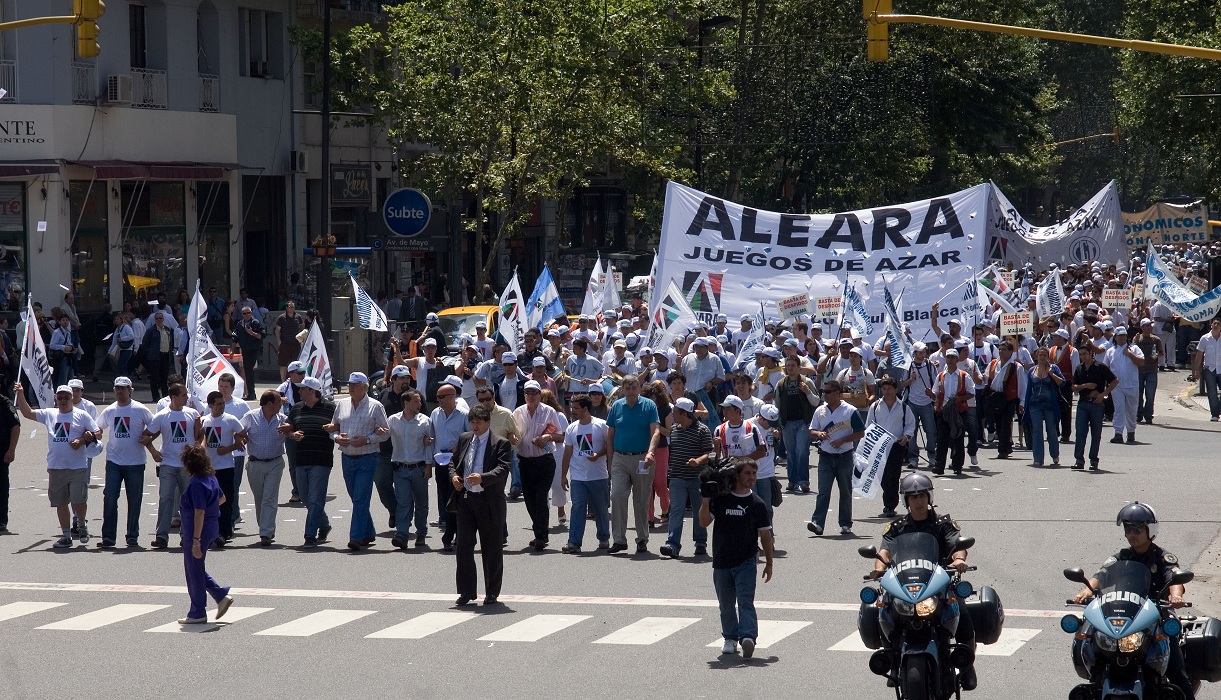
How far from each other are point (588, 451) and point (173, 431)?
3.99 metres

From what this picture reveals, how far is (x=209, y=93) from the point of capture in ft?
123

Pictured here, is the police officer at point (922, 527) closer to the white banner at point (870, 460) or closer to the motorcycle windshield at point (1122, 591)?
the motorcycle windshield at point (1122, 591)

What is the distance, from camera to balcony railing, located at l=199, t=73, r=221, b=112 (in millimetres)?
37094

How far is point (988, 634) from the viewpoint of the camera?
8750 mm

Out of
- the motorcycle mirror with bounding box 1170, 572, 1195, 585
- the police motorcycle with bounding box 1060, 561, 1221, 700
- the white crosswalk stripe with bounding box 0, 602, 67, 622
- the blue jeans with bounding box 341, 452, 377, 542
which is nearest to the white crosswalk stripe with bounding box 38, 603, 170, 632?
the white crosswalk stripe with bounding box 0, 602, 67, 622

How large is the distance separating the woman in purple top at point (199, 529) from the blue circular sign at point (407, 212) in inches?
722

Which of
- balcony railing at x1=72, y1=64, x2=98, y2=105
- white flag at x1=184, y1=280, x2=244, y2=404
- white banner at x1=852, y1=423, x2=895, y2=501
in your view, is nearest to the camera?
white banner at x1=852, y1=423, x2=895, y2=501

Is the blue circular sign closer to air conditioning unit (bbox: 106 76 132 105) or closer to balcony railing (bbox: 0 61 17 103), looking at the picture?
air conditioning unit (bbox: 106 76 132 105)

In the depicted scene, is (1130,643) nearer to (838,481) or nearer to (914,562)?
(914,562)

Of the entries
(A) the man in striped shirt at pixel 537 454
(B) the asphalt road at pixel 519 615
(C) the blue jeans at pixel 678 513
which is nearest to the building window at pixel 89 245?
(B) the asphalt road at pixel 519 615

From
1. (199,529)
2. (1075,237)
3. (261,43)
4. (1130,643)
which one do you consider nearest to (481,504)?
(199,529)

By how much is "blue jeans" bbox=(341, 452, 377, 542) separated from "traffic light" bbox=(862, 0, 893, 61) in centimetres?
639

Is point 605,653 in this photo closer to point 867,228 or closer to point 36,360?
point 36,360

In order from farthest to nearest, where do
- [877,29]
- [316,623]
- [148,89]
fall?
[148,89] → [877,29] → [316,623]
